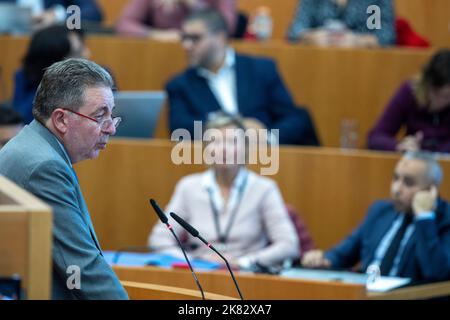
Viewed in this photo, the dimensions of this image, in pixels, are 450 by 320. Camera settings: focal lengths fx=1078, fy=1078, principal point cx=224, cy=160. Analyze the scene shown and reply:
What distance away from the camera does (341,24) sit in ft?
23.2

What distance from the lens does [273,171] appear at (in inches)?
231

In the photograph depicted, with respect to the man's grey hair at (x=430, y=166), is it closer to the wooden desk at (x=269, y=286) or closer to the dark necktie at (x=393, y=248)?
the dark necktie at (x=393, y=248)

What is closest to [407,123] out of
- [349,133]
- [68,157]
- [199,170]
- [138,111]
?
[349,133]

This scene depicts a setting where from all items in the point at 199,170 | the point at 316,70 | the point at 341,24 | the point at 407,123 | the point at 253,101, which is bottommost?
the point at 199,170

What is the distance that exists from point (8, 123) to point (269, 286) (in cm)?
167

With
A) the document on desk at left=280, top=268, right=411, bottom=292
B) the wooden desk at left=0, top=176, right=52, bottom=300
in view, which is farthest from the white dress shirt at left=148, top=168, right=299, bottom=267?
the wooden desk at left=0, top=176, right=52, bottom=300

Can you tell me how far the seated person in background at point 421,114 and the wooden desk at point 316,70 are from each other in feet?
1.45

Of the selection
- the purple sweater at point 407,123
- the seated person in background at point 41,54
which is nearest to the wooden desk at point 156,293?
the seated person in background at point 41,54

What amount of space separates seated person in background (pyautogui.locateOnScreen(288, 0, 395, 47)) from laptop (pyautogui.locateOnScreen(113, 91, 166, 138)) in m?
1.40

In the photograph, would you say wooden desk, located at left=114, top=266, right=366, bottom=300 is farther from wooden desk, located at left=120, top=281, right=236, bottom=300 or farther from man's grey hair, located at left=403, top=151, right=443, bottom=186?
man's grey hair, located at left=403, top=151, right=443, bottom=186

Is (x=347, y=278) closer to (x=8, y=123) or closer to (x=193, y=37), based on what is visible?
(x=8, y=123)

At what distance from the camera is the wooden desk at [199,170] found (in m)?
5.84

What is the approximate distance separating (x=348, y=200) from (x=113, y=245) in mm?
1328
